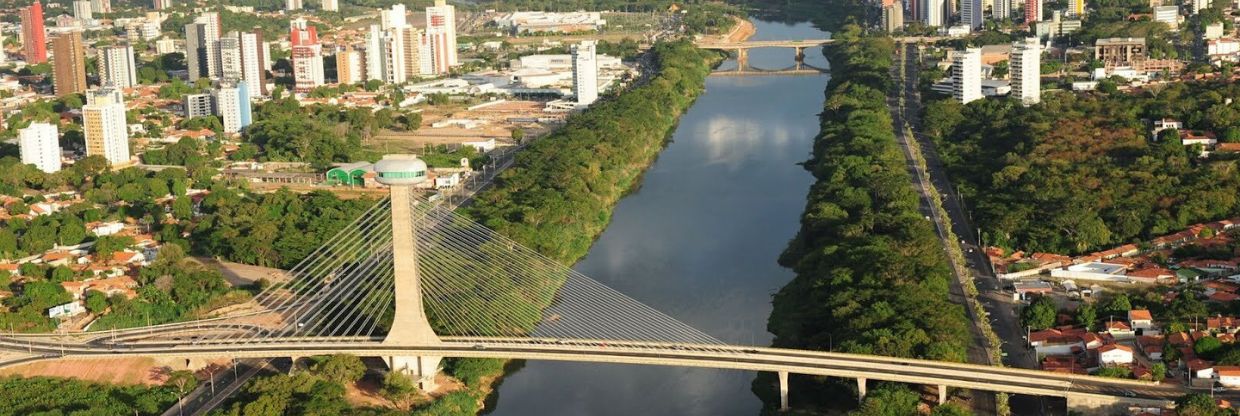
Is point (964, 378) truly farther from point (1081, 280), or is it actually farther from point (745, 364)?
point (1081, 280)

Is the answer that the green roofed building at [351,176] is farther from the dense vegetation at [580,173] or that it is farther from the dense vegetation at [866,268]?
the dense vegetation at [866,268]

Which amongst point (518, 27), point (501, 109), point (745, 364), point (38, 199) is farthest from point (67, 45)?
point (745, 364)

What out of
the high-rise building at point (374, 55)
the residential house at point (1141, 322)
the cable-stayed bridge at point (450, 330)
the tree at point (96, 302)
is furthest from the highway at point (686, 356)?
the high-rise building at point (374, 55)

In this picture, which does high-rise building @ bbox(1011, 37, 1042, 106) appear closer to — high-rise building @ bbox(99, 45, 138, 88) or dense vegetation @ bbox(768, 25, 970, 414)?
dense vegetation @ bbox(768, 25, 970, 414)

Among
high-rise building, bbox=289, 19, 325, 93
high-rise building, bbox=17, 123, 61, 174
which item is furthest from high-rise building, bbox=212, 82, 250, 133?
high-rise building, bbox=289, 19, 325, 93

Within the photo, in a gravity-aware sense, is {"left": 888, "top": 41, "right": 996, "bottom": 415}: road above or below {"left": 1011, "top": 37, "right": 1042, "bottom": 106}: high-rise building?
below

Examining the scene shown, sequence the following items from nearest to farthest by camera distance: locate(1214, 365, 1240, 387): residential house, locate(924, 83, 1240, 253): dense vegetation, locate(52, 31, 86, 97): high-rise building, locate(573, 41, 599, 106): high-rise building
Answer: locate(1214, 365, 1240, 387): residential house → locate(924, 83, 1240, 253): dense vegetation → locate(573, 41, 599, 106): high-rise building → locate(52, 31, 86, 97): high-rise building
